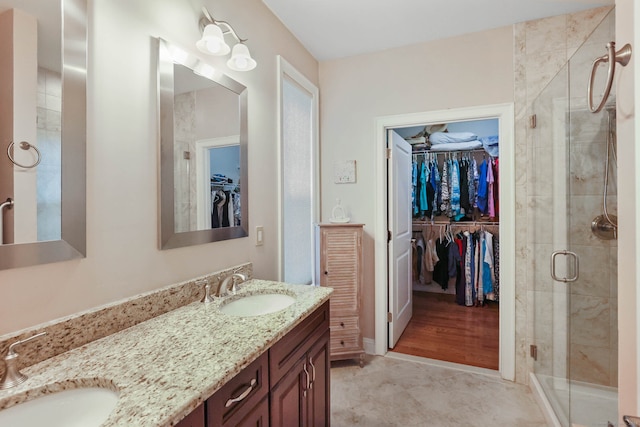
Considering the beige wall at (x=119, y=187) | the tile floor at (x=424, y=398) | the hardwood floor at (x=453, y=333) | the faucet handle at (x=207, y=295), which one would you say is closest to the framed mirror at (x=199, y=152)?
the beige wall at (x=119, y=187)

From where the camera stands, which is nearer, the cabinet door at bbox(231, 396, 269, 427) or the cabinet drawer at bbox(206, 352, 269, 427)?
the cabinet drawer at bbox(206, 352, 269, 427)

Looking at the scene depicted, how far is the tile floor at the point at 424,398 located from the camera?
5.96 ft

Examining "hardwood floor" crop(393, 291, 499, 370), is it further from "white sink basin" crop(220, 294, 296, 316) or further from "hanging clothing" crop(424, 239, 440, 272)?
"white sink basin" crop(220, 294, 296, 316)

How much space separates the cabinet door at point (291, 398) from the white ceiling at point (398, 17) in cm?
214

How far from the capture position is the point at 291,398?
1.18 metres

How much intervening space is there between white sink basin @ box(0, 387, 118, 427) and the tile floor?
146 centimetres

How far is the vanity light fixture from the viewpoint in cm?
137

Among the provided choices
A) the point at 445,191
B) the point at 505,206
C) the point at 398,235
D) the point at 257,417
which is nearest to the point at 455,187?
the point at 445,191

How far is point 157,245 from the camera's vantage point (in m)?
1.25

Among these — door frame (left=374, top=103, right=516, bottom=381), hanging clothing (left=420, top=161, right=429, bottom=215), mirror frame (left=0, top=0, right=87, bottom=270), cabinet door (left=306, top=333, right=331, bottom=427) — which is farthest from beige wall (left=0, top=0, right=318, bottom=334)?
hanging clothing (left=420, top=161, right=429, bottom=215)

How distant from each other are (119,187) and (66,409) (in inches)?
27.7

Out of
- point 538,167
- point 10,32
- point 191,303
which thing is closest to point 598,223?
point 538,167

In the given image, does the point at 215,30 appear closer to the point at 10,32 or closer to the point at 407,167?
the point at 10,32

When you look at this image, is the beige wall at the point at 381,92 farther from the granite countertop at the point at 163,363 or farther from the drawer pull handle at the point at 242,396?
the drawer pull handle at the point at 242,396
